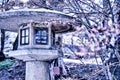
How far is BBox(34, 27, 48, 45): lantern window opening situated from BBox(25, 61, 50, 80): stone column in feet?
1.34

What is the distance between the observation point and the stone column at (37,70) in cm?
516

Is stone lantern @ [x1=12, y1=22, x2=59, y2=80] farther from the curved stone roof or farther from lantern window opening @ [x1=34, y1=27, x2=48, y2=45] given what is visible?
the curved stone roof

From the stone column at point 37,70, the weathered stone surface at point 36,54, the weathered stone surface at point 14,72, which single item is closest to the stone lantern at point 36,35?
the weathered stone surface at point 36,54

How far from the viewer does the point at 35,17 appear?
4.62m

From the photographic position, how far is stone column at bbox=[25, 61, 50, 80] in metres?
5.16

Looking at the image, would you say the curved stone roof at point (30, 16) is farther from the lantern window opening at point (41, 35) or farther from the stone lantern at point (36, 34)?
the lantern window opening at point (41, 35)

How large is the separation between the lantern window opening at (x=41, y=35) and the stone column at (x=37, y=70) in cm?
41

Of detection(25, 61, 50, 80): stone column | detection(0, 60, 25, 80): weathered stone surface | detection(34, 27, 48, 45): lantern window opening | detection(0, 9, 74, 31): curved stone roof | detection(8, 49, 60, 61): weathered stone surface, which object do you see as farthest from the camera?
detection(0, 60, 25, 80): weathered stone surface

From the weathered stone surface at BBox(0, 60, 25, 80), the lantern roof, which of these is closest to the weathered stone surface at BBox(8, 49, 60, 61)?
the lantern roof

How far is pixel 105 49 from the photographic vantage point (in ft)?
16.3

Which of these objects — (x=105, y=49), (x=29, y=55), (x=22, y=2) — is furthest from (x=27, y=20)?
(x=22, y=2)

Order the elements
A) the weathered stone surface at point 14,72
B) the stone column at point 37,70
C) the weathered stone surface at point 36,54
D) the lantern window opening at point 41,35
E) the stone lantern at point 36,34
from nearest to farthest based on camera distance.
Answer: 1. the stone lantern at point 36,34
2. the weathered stone surface at point 36,54
3. the lantern window opening at point 41,35
4. the stone column at point 37,70
5. the weathered stone surface at point 14,72

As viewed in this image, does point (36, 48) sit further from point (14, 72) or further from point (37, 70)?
point (14, 72)

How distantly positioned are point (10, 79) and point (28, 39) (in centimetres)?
367
